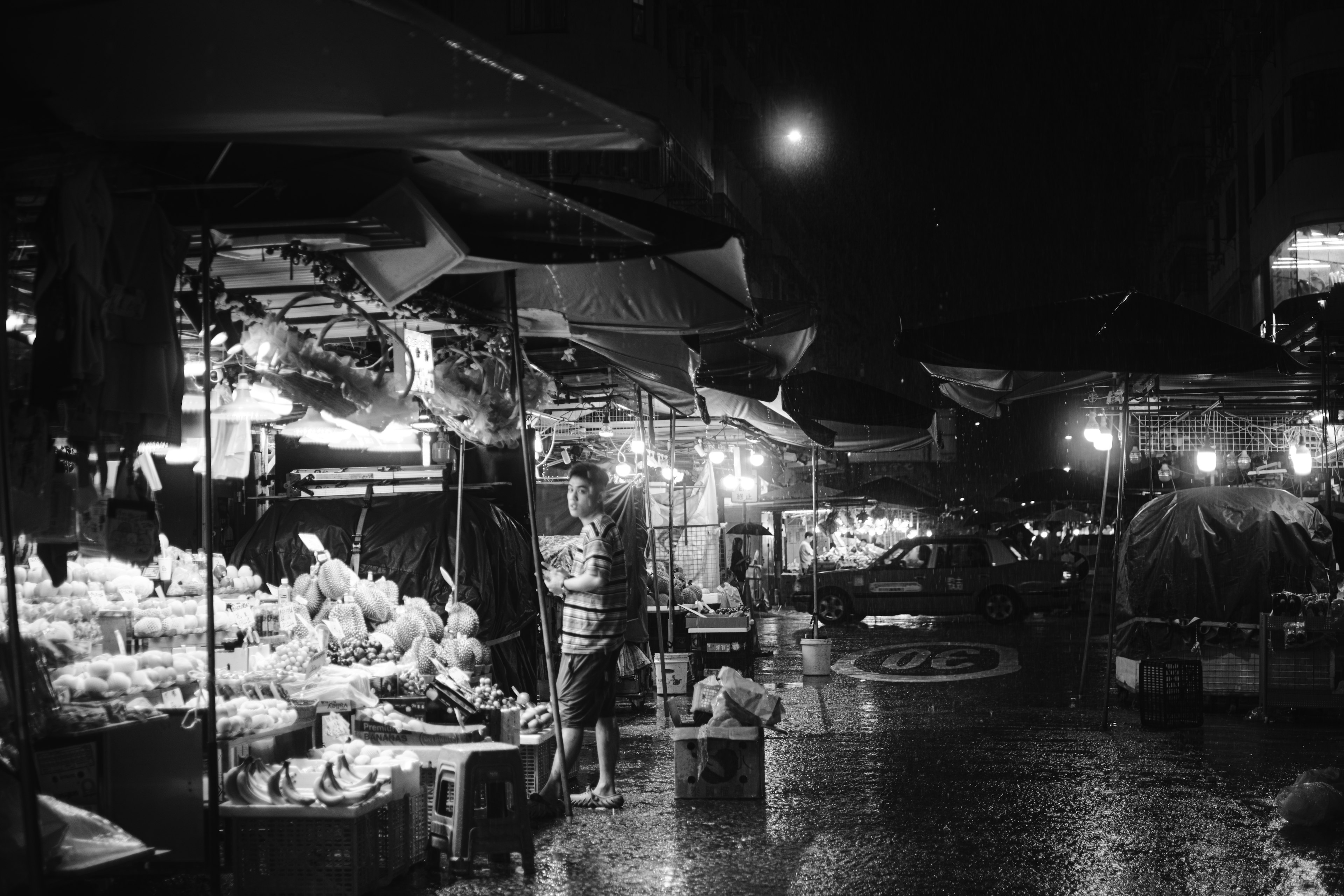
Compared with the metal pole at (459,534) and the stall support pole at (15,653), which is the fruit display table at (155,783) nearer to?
the stall support pole at (15,653)

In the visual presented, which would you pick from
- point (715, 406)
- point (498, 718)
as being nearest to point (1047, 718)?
point (715, 406)

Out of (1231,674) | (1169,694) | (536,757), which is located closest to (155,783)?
(536,757)

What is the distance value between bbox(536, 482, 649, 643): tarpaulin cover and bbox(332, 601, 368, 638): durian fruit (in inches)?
117

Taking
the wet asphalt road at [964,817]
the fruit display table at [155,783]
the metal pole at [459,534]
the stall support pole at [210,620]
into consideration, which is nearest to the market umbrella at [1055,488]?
the wet asphalt road at [964,817]

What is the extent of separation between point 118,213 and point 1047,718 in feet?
33.8

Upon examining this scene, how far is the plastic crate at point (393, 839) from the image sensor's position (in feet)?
20.0

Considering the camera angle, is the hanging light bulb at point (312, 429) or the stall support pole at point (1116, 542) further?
the stall support pole at point (1116, 542)

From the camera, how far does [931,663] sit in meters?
18.9

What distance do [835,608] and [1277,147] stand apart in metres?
17.3

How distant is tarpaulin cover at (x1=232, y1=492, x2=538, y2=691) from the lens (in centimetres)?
1098

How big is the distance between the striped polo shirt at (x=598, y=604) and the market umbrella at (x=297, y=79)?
391 centimetres

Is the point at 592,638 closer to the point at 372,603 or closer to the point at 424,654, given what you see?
the point at 424,654

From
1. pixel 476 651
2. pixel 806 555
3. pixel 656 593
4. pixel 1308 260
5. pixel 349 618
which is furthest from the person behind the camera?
pixel 806 555

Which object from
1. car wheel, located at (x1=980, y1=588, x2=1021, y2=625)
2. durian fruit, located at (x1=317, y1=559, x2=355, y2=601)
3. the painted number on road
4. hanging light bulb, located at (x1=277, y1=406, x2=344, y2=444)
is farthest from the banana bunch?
car wheel, located at (x1=980, y1=588, x2=1021, y2=625)
